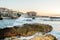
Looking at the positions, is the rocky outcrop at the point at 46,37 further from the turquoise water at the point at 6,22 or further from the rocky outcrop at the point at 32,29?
the turquoise water at the point at 6,22

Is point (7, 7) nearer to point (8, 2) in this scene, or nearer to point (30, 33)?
point (8, 2)

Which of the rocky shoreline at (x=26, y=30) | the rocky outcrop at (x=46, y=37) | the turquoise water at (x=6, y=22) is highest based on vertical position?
the turquoise water at (x=6, y=22)

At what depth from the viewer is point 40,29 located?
1994 millimetres

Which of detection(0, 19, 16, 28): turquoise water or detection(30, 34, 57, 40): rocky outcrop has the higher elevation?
Result: detection(0, 19, 16, 28): turquoise water

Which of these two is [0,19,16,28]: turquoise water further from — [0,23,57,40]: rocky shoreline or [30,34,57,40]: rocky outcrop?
[30,34,57,40]: rocky outcrop

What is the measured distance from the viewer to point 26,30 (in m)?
1.98

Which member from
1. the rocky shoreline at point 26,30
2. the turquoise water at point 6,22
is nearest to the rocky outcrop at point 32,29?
the rocky shoreline at point 26,30

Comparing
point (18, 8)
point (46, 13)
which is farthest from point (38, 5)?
point (18, 8)

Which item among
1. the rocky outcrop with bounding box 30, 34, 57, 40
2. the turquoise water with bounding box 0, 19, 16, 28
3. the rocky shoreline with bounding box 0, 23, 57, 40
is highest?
the turquoise water with bounding box 0, 19, 16, 28

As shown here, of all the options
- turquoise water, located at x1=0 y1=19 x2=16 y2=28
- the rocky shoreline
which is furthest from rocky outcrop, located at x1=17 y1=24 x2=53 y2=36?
turquoise water, located at x1=0 y1=19 x2=16 y2=28

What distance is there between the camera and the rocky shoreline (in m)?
1.95

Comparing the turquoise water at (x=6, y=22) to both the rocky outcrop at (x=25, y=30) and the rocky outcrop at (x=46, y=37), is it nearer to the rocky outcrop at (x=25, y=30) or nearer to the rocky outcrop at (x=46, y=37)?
the rocky outcrop at (x=25, y=30)

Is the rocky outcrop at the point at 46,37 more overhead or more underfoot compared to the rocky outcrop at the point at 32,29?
more underfoot

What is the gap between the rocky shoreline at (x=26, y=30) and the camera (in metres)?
1.95
